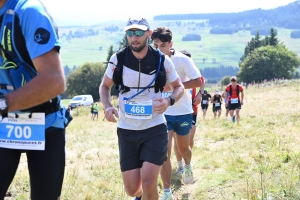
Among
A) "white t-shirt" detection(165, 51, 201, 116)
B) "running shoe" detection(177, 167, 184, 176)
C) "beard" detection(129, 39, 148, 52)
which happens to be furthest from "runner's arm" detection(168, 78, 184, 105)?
"running shoe" detection(177, 167, 184, 176)

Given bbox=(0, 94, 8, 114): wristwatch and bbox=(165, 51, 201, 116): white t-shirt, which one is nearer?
bbox=(0, 94, 8, 114): wristwatch

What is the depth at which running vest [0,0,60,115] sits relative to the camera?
8.40 ft

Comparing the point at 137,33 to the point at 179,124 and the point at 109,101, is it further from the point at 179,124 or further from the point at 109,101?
the point at 179,124

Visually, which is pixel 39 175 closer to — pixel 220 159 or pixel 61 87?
pixel 61 87

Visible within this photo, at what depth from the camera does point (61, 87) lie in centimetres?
256

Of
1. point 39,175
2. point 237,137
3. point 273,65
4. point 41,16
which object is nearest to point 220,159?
point 237,137

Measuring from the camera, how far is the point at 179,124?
618cm

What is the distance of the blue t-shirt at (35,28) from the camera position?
2502 mm

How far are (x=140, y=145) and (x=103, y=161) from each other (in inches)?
158

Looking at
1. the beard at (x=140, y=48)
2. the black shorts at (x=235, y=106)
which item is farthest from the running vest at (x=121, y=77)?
the black shorts at (x=235, y=106)

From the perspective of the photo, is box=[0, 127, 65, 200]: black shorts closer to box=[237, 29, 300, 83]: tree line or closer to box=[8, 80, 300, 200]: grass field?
box=[8, 80, 300, 200]: grass field

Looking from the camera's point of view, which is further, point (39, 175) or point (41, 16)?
point (39, 175)

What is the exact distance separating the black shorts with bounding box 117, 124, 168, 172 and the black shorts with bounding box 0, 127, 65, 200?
1664 mm

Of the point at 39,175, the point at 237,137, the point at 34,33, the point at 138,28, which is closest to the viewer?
the point at 34,33
